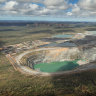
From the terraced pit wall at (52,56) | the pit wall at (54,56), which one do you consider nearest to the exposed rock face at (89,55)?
the terraced pit wall at (52,56)

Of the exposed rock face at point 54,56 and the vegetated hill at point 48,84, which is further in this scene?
the exposed rock face at point 54,56

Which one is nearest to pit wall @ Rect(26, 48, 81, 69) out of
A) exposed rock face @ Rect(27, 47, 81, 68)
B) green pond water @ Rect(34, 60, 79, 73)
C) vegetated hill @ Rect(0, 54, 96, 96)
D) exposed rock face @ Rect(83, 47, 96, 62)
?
exposed rock face @ Rect(27, 47, 81, 68)

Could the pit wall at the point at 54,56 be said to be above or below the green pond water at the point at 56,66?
above

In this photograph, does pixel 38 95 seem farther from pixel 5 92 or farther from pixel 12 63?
pixel 12 63

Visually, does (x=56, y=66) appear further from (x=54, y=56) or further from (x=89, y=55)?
(x=89, y=55)

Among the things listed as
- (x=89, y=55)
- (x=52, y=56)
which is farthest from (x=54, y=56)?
(x=89, y=55)

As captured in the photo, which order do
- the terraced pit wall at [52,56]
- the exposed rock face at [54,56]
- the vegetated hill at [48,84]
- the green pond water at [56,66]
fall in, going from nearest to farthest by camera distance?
the vegetated hill at [48,84]
the green pond water at [56,66]
the terraced pit wall at [52,56]
the exposed rock face at [54,56]

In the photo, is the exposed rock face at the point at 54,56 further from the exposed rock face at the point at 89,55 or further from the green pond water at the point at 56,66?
the exposed rock face at the point at 89,55
